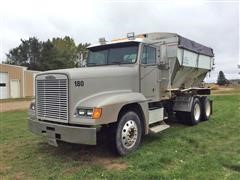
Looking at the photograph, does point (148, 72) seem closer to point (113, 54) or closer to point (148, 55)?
point (148, 55)

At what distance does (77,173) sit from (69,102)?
1382 millimetres

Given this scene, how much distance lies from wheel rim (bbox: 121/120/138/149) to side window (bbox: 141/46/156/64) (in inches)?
67.9

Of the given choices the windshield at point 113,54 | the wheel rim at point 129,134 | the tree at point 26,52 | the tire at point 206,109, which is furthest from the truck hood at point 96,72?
the tree at point 26,52

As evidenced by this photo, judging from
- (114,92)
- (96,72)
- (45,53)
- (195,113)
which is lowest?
(195,113)

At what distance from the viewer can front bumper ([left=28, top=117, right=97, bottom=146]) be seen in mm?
5617

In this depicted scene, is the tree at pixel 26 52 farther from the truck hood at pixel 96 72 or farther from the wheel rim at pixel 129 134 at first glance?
the wheel rim at pixel 129 134

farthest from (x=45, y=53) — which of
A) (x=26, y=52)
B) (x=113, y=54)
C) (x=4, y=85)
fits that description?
(x=113, y=54)

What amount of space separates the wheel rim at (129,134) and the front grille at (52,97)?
4.35 feet

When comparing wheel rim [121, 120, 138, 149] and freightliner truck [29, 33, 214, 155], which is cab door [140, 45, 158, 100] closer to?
freightliner truck [29, 33, 214, 155]

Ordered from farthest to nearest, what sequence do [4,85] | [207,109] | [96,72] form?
[4,85] → [207,109] → [96,72]

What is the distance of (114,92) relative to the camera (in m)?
6.59

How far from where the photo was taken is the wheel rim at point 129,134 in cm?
642

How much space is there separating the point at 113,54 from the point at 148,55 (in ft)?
2.99

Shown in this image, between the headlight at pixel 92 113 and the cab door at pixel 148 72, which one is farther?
the cab door at pixel 148 72
